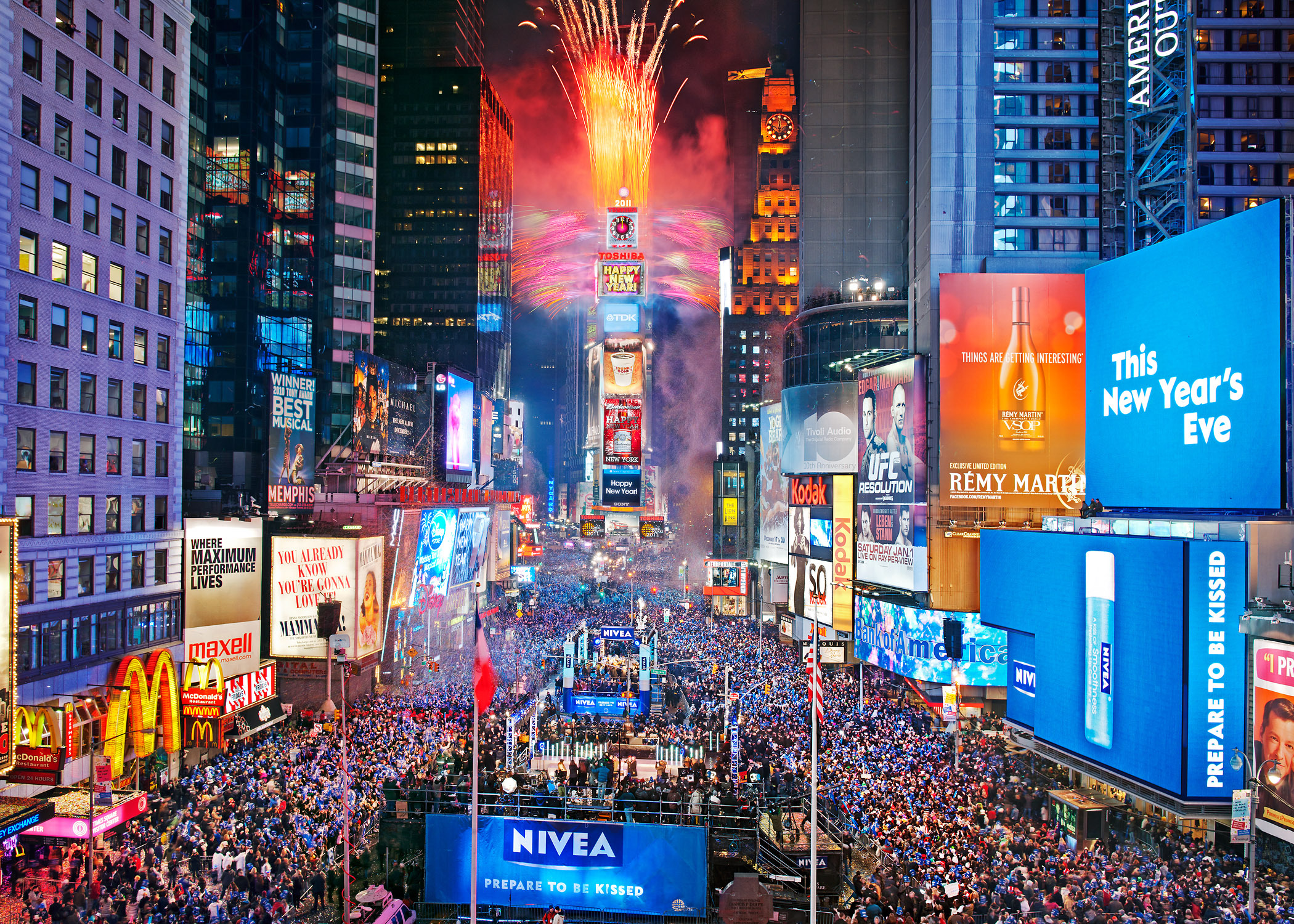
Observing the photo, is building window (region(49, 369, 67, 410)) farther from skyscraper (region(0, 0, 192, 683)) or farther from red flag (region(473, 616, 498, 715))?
red flag (region(473, 616, 498, 715))

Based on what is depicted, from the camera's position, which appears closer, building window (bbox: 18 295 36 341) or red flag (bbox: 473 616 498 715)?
red flag (bbox: 473 616 498 715)

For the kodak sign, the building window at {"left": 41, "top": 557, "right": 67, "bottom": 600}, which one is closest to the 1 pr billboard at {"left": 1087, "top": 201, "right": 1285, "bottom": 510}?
the kodak sign

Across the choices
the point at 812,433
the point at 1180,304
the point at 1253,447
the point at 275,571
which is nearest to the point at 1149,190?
the point at 1180,304

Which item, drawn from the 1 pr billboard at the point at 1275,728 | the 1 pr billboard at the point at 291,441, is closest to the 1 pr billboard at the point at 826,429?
the 1 pr billboard at the point at 291,441

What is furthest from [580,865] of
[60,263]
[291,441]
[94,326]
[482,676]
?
[291,441]

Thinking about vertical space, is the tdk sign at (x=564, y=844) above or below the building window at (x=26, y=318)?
below

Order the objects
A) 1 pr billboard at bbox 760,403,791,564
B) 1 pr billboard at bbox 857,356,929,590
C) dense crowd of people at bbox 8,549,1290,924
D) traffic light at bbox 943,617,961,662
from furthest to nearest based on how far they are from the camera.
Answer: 1 pr billboard at bbox 760,403,791,564
1 pr billboard at bbox 857,356,929,590
traffic light at bbox 943,617,961,662
dense crowd of people at bbox 8,549,1290,924

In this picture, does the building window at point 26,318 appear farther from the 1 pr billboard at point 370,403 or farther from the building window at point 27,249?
the 1 pr billboard at point 370,403
